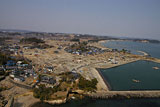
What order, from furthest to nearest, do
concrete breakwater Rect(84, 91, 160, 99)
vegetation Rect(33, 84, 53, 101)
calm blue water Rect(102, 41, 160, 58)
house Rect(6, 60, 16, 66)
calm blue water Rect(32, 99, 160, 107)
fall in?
1. calm blue water Rect(102, 41, 160, 58)
2. house Rect(6, 60, 16, 66)
3. concrete breakwater Rect(84, 91, 160, 99)
4. calm blue water Rect(32, 99, 160, 107)
5. vegetation Rect(33, 84, 53, 101)

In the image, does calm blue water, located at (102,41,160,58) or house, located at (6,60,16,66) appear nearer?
house, located at (6,60,16,66)

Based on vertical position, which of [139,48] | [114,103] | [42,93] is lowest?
[114,103]

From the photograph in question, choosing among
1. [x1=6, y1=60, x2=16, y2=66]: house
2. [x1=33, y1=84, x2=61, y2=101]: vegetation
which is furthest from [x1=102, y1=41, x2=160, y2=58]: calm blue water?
[x1=6, y1=60, x2=16, y2=66]: house

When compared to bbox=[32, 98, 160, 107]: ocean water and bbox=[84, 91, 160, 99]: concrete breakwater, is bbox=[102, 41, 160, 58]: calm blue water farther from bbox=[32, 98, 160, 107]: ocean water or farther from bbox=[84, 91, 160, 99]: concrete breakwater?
bbox=[32, 98, 160, 107]: ocean water

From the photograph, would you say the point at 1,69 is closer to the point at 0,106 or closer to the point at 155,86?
the point at 0,106

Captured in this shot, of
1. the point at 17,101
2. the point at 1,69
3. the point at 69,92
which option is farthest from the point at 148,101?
the point at 1,69

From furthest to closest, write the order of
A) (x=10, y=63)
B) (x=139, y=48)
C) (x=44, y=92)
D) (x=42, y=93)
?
(x=139, y=48) < (x=10, y=63) < (x=44, y=92) < (x=42, y=93)

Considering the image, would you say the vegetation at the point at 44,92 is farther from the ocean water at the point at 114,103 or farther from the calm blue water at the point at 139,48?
the calm blue water at the point at 139,48

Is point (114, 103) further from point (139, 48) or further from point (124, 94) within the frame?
point (139, 48)

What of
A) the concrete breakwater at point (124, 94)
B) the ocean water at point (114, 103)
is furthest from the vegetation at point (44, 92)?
the concrete breakwater at point (124, 94)

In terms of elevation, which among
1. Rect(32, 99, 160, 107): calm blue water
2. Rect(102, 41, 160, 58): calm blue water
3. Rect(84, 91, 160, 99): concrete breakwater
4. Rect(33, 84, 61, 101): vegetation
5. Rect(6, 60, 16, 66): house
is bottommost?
Rect(32, 99, 160, 107): calm blue water

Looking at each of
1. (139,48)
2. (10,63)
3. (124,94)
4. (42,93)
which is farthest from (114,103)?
(139,48)
